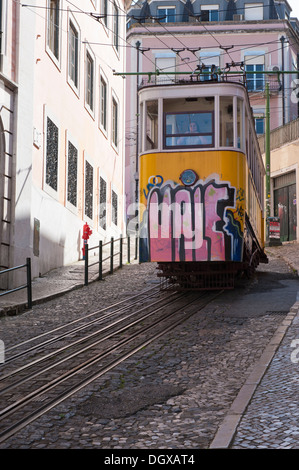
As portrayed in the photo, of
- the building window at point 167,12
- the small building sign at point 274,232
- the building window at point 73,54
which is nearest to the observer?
the building window at point 73,54

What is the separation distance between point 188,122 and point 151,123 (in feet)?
2.38

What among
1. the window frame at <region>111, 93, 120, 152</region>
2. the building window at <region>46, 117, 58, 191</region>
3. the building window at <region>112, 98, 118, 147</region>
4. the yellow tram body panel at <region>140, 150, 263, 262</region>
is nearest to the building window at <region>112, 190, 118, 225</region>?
the window frame at <region>111, 93, 120, 152</region>

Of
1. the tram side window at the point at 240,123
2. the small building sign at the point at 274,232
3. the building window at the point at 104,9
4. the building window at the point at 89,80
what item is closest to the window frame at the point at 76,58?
the building window at the point at 89,80

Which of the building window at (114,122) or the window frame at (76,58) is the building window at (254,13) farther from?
the window frame at (76,58)

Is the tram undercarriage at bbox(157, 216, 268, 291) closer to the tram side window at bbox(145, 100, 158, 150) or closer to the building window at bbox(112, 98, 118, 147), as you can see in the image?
the tram side window at bbox(145, 100, 158, 150)

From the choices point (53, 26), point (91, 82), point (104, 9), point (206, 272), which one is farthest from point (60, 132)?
point (104, 9)

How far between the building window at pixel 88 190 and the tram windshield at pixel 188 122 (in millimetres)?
10533

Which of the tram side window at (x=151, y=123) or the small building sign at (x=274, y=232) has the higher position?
the tram side window at (x=151, y=123)

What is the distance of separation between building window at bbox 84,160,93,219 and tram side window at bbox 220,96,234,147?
429 inches

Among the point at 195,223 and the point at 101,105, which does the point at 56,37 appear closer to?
the point at 101,105

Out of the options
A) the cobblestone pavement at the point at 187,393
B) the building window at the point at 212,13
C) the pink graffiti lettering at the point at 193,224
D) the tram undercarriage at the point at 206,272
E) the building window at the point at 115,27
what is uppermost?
the building window at the point at 212,13

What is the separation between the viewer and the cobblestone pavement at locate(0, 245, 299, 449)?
18.6ft

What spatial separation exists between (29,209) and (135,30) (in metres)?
27.2

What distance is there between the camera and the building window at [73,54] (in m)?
22.6
